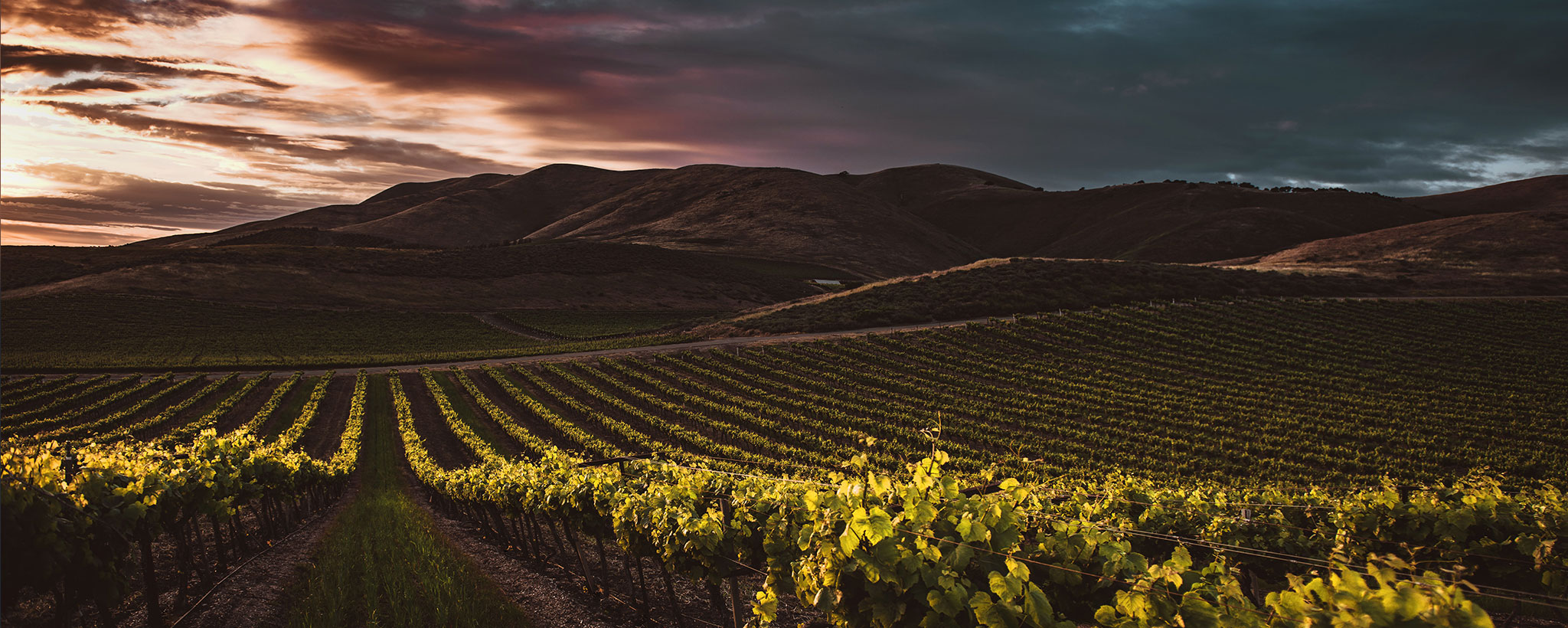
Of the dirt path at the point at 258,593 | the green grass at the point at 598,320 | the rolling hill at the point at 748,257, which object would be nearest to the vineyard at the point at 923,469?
the dirt path at the point at 258,593

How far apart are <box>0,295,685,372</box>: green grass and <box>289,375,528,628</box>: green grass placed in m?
45.2

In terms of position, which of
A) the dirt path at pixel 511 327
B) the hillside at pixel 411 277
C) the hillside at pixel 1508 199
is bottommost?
the dirt path at pixel 511 327

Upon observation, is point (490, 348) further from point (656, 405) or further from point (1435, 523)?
point (1435, 523)

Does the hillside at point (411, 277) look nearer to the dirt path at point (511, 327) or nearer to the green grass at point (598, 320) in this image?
the green grass at point (598, 320)

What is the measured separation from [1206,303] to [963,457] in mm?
40757

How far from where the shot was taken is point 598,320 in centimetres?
8725

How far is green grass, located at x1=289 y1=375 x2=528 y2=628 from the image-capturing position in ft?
31.9

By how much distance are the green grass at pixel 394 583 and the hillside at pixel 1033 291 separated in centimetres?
4533

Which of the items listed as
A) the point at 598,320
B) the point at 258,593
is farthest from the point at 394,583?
the point at 598,320

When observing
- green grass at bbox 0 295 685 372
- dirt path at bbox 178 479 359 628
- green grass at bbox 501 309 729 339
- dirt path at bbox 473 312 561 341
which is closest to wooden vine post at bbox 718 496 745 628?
dirt path at bbox 178 479 359 628

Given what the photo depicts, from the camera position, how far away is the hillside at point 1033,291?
58844mm

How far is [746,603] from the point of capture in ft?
38.4

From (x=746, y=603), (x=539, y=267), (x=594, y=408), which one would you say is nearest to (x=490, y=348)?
(x=594, y=408)

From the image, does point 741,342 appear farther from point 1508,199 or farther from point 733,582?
point 1508,199
